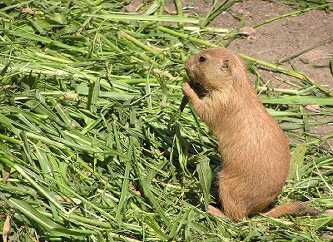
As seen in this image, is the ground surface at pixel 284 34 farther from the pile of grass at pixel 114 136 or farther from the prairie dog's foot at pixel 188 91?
the prairie dog's foot at pixel 188 91

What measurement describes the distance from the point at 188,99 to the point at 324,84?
6.63 feet

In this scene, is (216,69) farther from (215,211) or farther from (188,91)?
(215,211)

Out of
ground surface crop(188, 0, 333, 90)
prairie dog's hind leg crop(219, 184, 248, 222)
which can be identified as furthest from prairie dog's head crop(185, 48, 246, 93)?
ground surface crop(188, 0, 333, 90)

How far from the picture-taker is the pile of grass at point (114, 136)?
17.9 ft

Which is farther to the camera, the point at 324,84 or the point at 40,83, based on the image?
the point at 324,84

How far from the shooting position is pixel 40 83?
6.31m

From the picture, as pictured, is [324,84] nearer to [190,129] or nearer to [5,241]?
[190,129]

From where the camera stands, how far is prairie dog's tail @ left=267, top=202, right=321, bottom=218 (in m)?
5.80

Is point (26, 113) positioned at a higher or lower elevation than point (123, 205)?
higher

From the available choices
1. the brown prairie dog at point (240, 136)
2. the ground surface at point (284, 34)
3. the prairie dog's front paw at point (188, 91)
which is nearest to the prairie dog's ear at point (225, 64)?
the brown prairie dog at point (240, 136)

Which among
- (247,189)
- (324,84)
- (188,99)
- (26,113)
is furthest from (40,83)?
(324,84)

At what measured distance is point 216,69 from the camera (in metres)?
5.92

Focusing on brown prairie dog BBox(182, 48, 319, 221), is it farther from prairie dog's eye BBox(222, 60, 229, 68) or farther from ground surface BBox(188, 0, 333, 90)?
ground surface BBox(188, 0, 333, 90)

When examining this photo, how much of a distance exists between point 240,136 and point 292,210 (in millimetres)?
705
